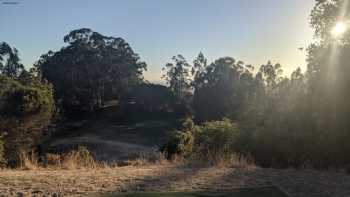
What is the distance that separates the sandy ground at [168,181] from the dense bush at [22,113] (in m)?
21.6

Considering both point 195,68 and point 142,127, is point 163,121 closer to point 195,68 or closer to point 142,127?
point 142,127

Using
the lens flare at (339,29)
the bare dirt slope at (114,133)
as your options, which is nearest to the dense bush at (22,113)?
the bare dirt slope at (114,133)

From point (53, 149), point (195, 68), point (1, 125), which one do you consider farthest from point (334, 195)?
point (195, 68)

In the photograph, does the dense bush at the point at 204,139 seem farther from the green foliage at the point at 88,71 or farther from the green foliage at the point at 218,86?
the green foliage at the point at 88,71

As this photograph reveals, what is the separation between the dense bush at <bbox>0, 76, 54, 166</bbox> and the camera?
29.3 metres

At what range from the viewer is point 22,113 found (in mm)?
29578

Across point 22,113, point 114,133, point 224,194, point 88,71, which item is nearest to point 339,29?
point 224,194

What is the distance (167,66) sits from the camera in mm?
70125

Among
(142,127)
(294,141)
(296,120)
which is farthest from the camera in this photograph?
(142,127)

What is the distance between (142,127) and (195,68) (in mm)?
15106

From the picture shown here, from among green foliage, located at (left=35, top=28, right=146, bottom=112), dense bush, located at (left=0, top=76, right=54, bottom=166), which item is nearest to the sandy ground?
dense bush, located at (left=0, top=76, right=54, bottom=166)

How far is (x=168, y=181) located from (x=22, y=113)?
23.7 metres

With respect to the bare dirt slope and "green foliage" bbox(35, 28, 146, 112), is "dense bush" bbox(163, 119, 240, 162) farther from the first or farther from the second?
"green foliage" bbox(35, 28, 146, 112)

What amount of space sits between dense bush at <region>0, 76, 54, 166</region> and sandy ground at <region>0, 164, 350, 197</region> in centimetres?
2161
